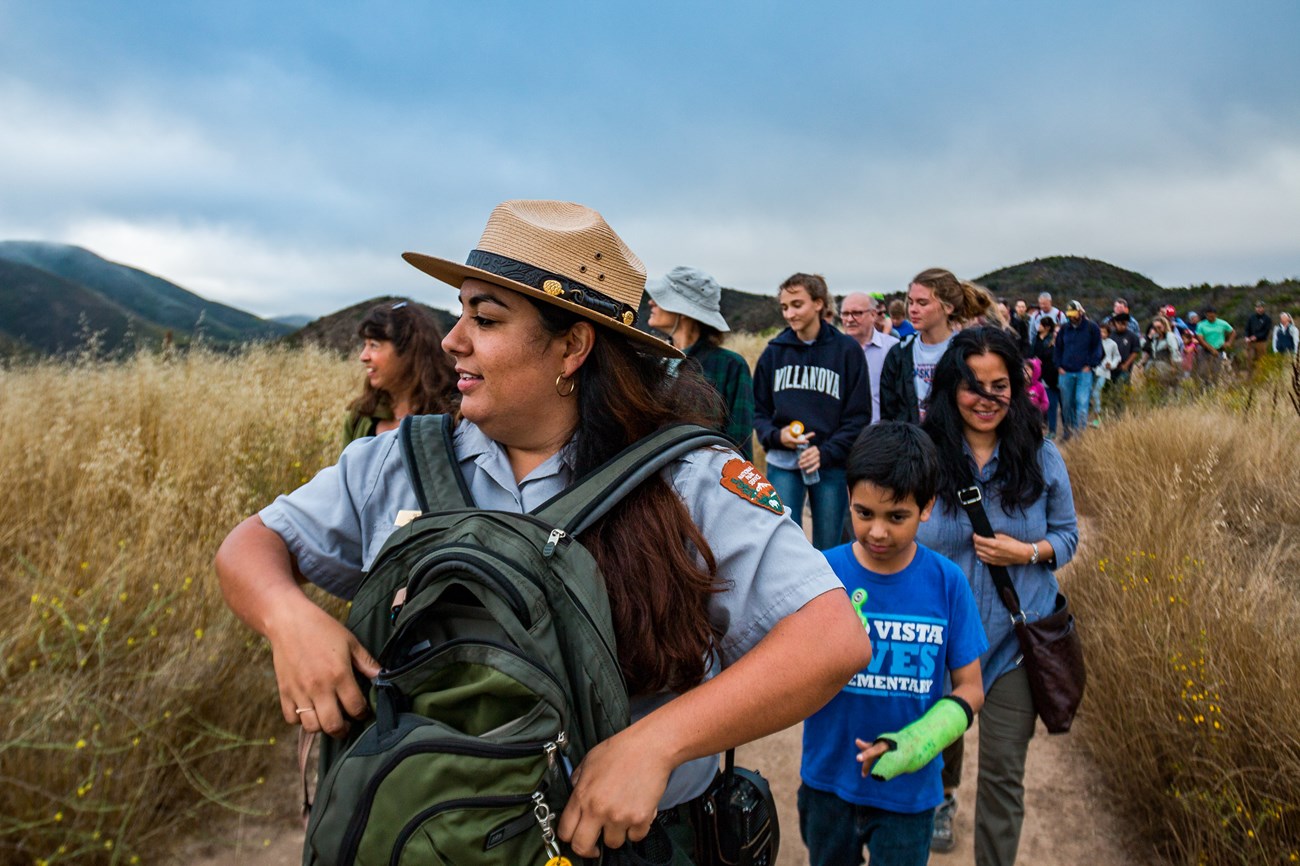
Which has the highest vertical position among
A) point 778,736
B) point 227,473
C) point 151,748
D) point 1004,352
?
point 1004,352

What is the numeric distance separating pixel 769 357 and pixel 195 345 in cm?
565

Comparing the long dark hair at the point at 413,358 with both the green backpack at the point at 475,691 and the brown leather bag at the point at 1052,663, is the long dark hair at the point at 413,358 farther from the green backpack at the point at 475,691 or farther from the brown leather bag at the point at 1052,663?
the green backpack at the point at 475,691

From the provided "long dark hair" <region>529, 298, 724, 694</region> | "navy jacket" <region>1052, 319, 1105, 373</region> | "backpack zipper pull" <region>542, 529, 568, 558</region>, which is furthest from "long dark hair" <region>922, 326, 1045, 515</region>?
"navy jacket" <region>1052, 319, 1105, 373</region>

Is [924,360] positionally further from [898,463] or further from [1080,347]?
[1080,347]

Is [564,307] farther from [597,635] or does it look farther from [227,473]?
[227,473]

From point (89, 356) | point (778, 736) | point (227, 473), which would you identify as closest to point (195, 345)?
point (89, 356)

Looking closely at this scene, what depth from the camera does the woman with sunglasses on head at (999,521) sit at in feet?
9.07

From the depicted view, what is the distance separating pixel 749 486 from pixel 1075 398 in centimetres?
1189

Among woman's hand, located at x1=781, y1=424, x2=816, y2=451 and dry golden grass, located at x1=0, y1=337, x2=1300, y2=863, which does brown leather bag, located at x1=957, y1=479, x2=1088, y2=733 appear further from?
woman's hand, located at x1=781, y1=424, x2=816, y2=451

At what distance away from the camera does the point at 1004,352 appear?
10.1 feet

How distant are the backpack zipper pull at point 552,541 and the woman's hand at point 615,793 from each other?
0.27m

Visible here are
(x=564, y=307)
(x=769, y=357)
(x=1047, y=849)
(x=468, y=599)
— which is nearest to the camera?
(x=468, y=599)

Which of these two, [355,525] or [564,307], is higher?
[564,307]

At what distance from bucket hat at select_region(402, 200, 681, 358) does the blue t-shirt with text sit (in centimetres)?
125
